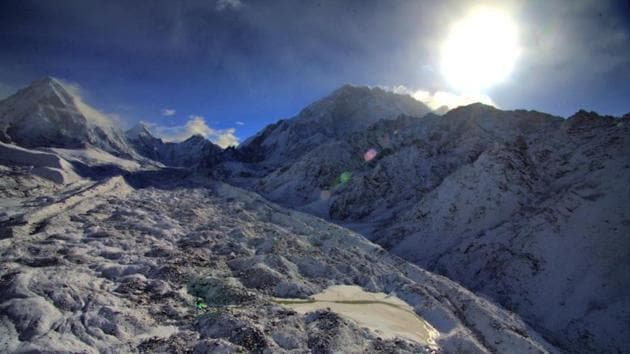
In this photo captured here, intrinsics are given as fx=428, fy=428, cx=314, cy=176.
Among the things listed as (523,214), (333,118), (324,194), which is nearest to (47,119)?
(324,194)

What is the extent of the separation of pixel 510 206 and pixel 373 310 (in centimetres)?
2392

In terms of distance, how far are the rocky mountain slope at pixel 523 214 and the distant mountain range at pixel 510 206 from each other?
9 cm

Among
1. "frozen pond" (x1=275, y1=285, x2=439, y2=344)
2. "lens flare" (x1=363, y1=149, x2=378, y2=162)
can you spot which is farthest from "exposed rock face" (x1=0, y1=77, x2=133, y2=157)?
"frozen pond" (x1=275, y1=285, x2=439, y2=344)

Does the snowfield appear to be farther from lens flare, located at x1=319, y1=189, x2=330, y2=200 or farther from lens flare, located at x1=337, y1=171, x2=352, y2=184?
lens flare, located at x1=337, y1=171, x2=352, y2=184

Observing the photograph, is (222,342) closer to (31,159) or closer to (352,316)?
(352,316)

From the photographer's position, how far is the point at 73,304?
15.9 meters

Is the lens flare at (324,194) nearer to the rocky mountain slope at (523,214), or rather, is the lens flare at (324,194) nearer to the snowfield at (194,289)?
the rocky mountain slope at (523,214)

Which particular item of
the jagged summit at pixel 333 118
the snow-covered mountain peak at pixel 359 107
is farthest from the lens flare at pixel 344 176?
the snow-covered mountain peak at pixel 359 107

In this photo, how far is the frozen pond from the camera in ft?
59.7

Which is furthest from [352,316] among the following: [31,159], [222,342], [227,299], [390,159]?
[31,159]

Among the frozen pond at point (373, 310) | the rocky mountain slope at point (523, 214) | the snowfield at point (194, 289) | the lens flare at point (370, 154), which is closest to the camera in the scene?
the snowfield at point (194, 289)

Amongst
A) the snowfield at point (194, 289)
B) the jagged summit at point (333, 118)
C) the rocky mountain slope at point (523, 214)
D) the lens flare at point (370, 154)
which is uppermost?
the jagged summit at point (333, 118)

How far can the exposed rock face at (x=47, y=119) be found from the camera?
3733 inches

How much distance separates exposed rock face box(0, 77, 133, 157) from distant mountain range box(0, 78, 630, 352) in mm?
6427
